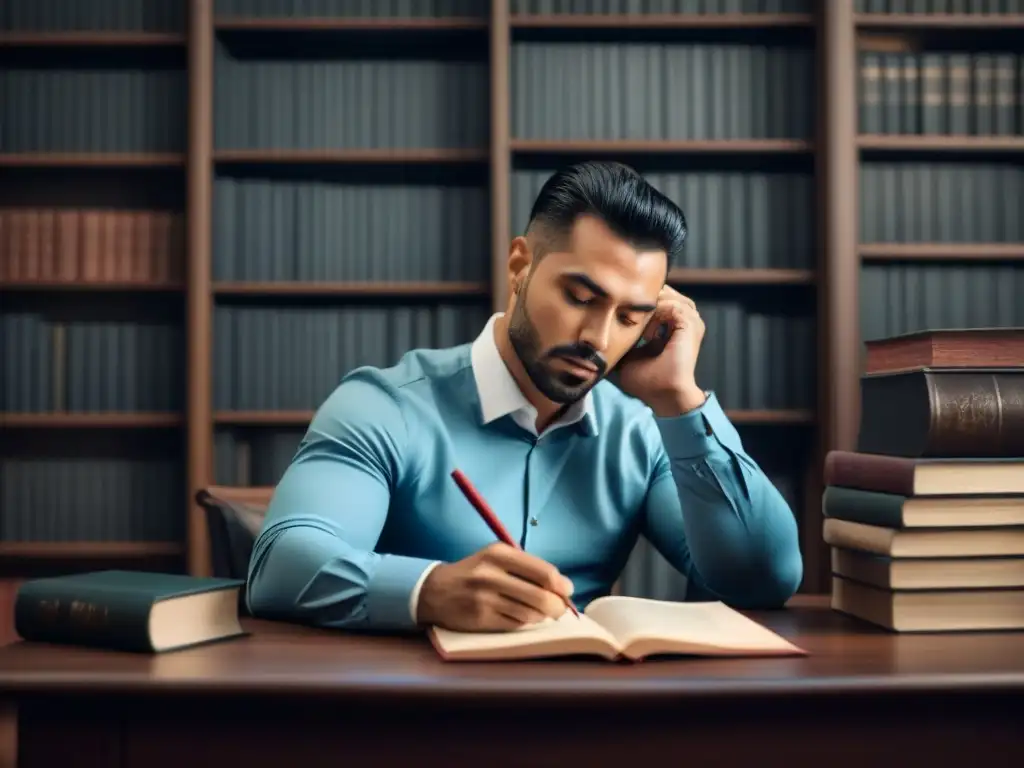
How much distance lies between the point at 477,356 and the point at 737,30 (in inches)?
65.8

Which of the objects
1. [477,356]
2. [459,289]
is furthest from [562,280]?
[459,289]

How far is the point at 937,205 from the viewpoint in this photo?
2.65m

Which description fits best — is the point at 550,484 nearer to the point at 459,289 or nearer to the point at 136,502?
the point at 459,289

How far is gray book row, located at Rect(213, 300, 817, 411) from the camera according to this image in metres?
2.63

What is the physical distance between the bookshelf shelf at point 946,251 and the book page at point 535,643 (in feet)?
6.48

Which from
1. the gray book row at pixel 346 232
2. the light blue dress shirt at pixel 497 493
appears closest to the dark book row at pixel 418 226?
the gray book row at pixel 346 232

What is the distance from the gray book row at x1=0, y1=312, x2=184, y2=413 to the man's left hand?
66.3 inches

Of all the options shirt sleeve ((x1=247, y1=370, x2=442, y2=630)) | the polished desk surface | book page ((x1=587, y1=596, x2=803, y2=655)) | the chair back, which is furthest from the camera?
the chair back

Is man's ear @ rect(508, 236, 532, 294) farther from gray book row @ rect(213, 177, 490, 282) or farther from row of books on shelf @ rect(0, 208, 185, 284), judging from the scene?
row of books on shelf @ rect(0, 208, 185, 284)

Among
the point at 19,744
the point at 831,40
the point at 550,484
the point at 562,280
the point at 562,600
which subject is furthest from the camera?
the point at 831,40

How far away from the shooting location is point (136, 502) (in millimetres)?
2678

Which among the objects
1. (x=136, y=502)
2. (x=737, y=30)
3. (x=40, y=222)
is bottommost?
(x=136, y=502)

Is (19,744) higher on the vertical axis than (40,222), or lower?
lower

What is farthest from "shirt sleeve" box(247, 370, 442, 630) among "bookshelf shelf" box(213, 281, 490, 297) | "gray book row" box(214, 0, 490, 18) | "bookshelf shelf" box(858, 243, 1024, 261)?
"bookshelf shelf" box(858, 243, 1024, 261)
